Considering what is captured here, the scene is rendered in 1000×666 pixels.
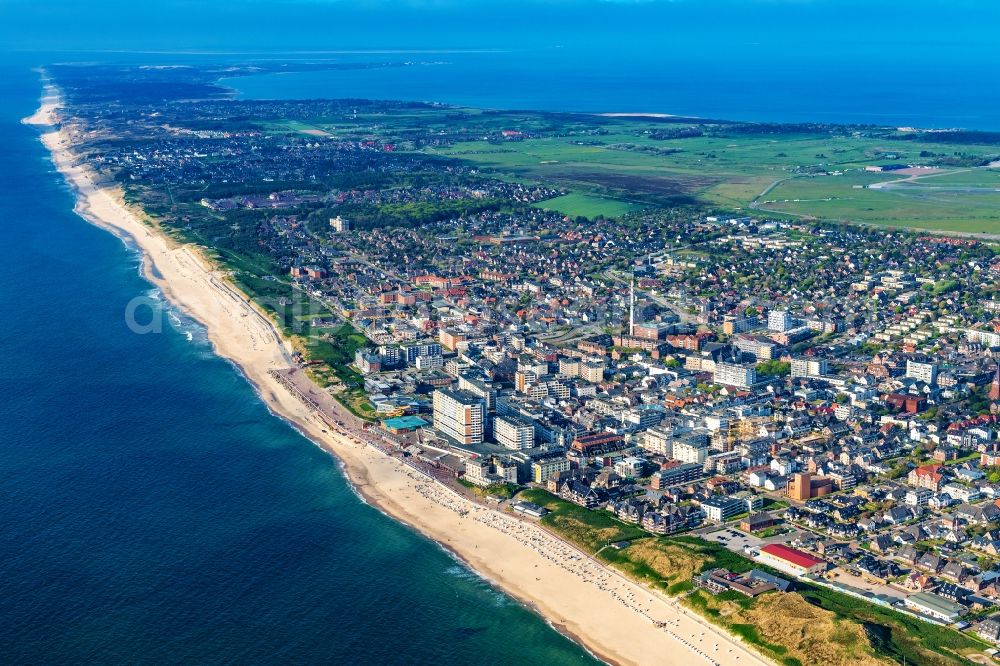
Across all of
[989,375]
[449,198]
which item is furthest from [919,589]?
[449,198]

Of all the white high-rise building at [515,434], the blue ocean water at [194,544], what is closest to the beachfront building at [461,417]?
the white high-rise building at [515,434]

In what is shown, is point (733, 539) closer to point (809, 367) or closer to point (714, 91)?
point (809, 367)

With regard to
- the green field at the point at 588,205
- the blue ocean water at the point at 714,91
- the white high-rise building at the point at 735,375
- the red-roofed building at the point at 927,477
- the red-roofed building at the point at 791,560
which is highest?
the blue ocean water at the point at 714,91

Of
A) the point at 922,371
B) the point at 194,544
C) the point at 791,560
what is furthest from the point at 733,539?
the point at 922,371

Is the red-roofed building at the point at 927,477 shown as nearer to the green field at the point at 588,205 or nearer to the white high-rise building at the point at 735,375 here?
the white high-rise building at the point at 735,375

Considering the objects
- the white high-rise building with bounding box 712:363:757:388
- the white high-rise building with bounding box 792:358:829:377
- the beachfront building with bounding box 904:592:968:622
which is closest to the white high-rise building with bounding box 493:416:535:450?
the white high-rise building with bounding box 712:363:757:388
